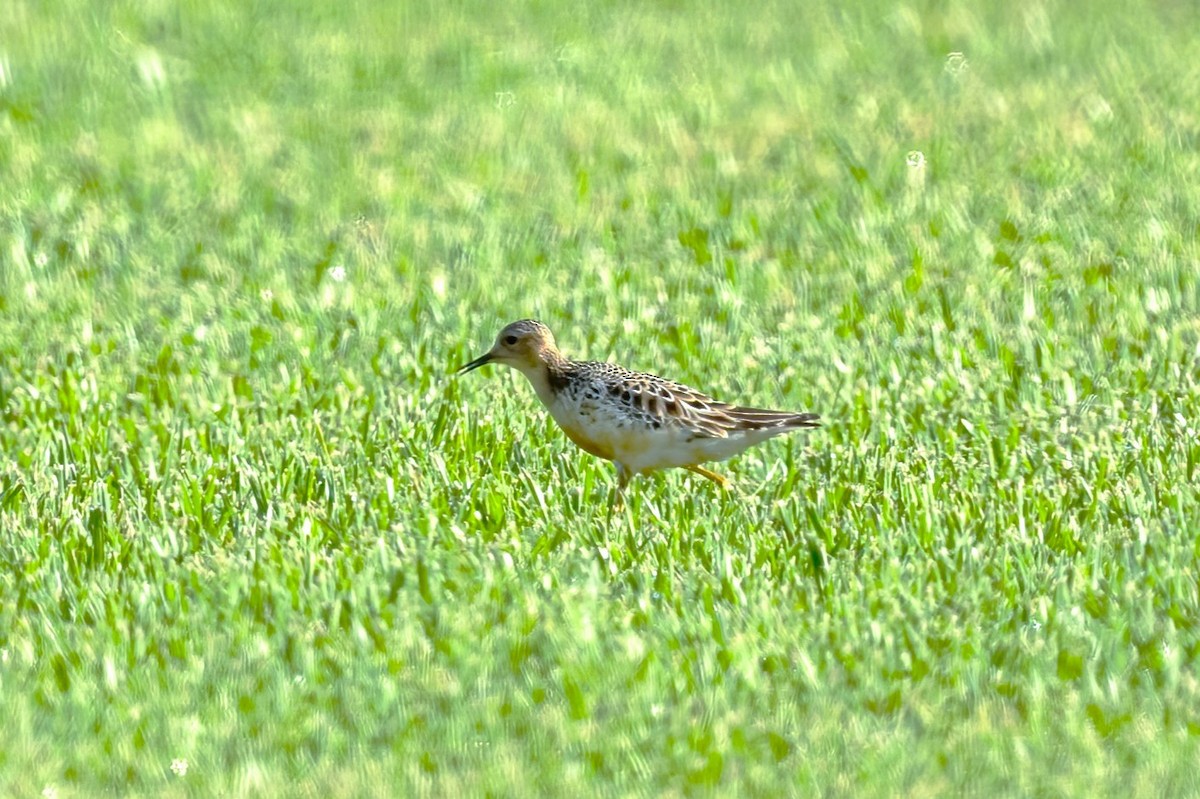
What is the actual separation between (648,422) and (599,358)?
1.82 meters

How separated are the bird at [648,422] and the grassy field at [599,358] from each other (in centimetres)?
17

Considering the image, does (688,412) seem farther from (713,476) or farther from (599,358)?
(599,358)

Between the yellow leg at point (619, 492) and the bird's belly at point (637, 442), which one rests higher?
the bird's belly at point (637, 442)

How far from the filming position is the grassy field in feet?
19.8

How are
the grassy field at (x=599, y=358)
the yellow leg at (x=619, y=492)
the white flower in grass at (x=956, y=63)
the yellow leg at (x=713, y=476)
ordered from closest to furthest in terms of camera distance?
the grassy field at (x=599, y=358), the yellow leg at (x=619, y=492), the yellow leg at (x=713, y=476), the white flower in grass at (x=956, y=63)

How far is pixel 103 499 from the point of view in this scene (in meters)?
7.75

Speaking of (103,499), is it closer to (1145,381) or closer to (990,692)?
(990,692)

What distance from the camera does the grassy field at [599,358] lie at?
6.02 meters

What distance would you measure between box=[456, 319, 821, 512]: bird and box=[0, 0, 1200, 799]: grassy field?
0.17 m

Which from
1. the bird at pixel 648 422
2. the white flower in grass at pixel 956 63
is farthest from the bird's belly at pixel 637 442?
the white flower in grass at pixel 956 63

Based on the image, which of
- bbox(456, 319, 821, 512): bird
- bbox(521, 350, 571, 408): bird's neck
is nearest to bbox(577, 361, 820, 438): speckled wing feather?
bbox(456, 319, 821, 512): bird

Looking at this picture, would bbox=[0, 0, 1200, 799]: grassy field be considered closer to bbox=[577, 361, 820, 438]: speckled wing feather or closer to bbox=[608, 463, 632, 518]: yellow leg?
bbox=[608, 463, 632, 518]: yellow leg

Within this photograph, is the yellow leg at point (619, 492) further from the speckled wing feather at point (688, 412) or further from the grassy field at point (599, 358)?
the speckled wing feather at point (688, 412)

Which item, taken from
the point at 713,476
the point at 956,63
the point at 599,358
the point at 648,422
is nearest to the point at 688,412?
the point at 648,422
